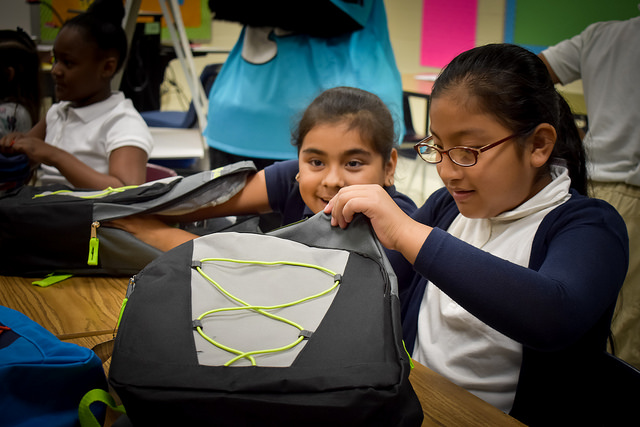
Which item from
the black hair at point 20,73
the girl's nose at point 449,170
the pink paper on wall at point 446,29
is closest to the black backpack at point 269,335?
the girl's nose at point 449,170

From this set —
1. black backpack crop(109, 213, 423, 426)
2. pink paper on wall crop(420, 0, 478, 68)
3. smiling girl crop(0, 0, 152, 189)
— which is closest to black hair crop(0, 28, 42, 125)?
smiling girl crop(0, 0, 152, 189)

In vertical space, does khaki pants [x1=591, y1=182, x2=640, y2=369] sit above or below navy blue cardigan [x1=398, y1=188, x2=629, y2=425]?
below

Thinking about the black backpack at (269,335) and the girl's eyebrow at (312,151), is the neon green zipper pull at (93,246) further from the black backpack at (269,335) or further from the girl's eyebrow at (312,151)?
the girl's eyebrow at (312,151)

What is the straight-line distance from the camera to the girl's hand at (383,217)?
0.76 metres

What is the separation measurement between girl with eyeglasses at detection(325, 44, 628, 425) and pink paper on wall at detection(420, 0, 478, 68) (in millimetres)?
1939

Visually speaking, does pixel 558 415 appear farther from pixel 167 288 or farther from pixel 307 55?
pixel 307 55

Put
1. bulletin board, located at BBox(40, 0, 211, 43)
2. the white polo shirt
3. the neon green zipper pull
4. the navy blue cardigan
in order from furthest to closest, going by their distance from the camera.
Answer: bulletin board, located at BBox(40, 0, 211, 43) → the white polo shirt → the neon green zipper pull → the navy blue cardigan

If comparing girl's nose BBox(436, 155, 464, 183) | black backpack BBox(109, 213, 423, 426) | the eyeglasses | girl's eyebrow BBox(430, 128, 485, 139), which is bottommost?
black backpack BBox(109, 213, 423, 426)

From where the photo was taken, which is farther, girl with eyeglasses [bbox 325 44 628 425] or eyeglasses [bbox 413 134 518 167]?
eyeglasses [bbox 413 134 518 167]

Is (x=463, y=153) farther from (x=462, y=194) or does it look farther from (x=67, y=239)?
(x=67, y=239)

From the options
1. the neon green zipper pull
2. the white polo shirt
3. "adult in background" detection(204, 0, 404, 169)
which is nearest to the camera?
the neon green zipper pull

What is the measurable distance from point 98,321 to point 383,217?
56 cm

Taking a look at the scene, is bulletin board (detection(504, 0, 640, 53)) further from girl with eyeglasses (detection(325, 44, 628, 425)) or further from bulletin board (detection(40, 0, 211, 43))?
bulletin board (detection(40, 0, 211, 43))

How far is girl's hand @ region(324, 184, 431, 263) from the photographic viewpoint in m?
0.76
